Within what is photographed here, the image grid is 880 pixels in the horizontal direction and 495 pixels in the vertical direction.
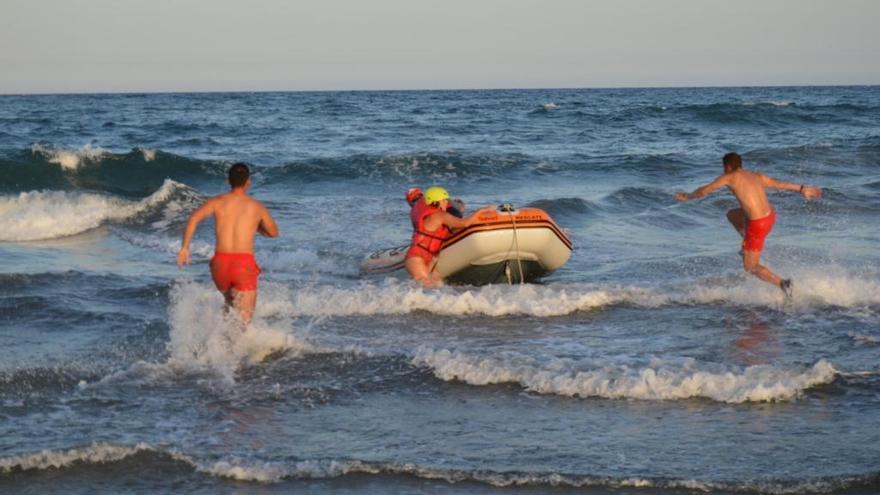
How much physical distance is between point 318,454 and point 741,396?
2.82 metres

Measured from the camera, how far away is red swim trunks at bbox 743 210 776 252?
35.3 feet

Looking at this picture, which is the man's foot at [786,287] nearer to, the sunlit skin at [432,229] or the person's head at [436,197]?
the sunlit skin at [432,229]

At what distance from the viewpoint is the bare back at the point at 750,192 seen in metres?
10.7

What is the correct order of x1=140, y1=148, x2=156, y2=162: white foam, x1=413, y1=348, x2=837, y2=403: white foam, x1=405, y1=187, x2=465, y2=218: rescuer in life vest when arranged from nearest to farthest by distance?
x1=413, y1=348, x2=837, y2=403: white foam → x1=405, y1=187, x2=465, y2=218: rescuer in life vest → x1=140, y1=148, x2=156, y2=162: white foam

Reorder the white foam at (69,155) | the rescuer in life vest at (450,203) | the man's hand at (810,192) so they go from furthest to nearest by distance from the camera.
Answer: the white foam at (69,155)
the rescuer in life vest at (450,203)
the man's hand at (810,192)

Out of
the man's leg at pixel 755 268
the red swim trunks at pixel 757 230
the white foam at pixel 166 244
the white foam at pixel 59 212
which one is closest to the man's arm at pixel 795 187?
the red swim trunks at pixel 757 230

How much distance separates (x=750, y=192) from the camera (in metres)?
10.7

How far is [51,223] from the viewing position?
1708cm

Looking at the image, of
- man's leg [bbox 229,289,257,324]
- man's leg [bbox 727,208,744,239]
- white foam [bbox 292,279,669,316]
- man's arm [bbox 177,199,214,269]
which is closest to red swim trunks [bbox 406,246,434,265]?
white foam [bbox 292,279,669,316]

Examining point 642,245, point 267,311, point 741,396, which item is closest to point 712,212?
point 642,245

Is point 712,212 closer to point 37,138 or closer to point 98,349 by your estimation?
point 98,349

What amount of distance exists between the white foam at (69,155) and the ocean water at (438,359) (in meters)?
5.50

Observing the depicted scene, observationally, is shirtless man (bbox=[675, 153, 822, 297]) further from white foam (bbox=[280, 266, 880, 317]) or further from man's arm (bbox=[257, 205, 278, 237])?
man's arm (bbox=[257, 205, 278, 237])

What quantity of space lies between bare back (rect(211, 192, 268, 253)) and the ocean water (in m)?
0.72
